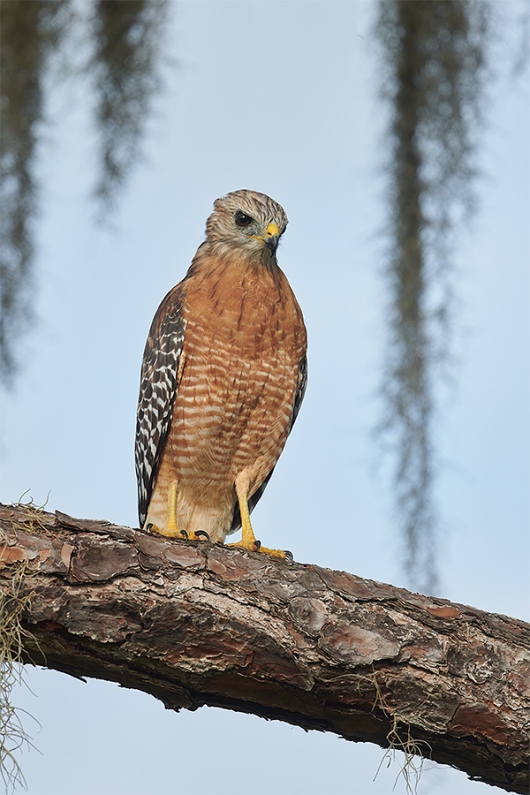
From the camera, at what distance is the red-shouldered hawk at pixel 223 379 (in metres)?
4.96

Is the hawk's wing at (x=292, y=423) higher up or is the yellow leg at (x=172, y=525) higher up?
the hawk's wing at (x=292, y=423)

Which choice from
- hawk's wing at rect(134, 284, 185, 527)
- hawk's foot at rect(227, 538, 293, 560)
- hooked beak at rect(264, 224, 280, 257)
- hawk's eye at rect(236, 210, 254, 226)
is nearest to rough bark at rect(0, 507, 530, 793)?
hawk's foot at rect(227, 538, 293, 560)

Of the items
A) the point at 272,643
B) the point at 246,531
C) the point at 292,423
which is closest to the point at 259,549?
the point at 246,531

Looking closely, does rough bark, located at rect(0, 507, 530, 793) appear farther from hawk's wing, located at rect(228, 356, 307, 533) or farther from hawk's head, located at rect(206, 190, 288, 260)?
hawk's head, located at rect(206, 190, 288, 260)

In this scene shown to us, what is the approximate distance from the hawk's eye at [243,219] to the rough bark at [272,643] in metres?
2.23

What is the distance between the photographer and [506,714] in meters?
3.35

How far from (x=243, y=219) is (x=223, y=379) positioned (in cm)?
89

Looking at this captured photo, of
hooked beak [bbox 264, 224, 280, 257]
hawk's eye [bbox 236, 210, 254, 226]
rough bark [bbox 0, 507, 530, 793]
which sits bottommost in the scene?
rough bark [bbox 0, 507, 530, 793]

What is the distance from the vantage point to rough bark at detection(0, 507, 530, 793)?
3.21 metres

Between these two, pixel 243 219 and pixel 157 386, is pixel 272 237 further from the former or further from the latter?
pixel 157 386

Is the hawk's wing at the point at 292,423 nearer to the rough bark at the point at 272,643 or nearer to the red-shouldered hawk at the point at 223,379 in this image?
the red-shouldered hawk at the point at 223,379

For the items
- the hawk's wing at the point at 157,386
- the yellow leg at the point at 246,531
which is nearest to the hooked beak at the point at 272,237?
the hawk's wing at the point at 157,386

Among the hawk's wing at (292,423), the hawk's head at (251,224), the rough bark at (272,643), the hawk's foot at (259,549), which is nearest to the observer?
the rough bark at (272,643)

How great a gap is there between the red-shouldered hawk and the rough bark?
1.38 m
